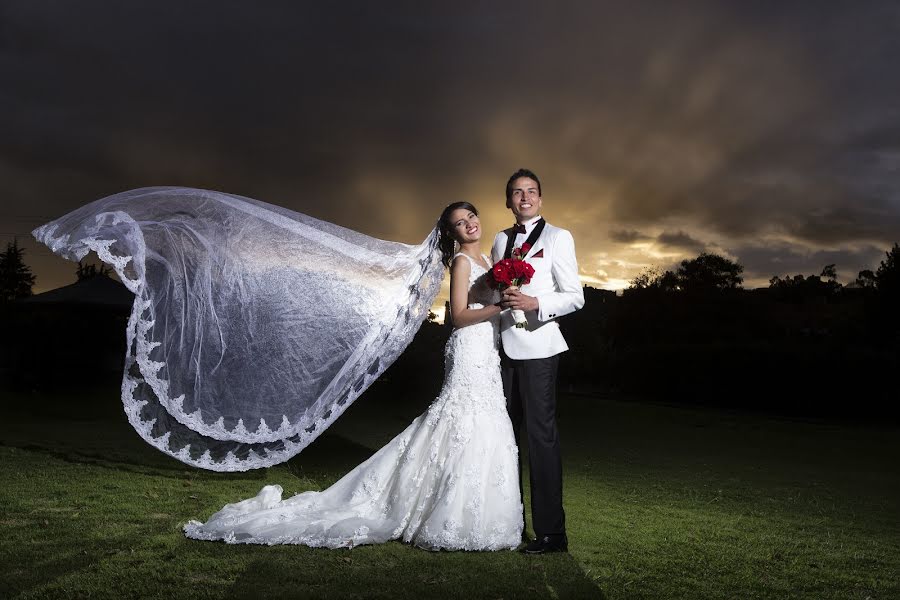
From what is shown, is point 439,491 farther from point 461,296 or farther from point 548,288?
point 548,288

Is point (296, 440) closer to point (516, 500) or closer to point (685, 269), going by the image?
point (516, 500)

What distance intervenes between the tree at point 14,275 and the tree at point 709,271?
4780 centimetres

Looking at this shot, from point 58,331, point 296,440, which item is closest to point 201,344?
point 296,440

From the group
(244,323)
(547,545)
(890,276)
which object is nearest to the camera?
(547,545)

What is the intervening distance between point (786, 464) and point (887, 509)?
3.38m

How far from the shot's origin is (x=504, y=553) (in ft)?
16.9

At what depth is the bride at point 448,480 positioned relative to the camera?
17.2 ft

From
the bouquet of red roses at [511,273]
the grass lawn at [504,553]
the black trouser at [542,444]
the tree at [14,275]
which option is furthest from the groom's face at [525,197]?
the tree at [14,275]

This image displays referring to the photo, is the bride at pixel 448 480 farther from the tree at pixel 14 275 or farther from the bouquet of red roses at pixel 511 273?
the tree at pixel 14 275

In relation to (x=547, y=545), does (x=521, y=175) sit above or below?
above

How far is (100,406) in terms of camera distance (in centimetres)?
1744

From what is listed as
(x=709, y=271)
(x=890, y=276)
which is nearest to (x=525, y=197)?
(x=890, y=276)

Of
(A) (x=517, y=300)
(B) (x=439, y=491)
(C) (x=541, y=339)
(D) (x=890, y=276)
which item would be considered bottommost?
(B) (x=439, y=491)

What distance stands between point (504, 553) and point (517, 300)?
1.75 meters
